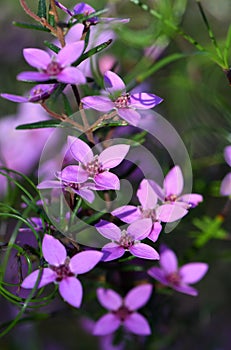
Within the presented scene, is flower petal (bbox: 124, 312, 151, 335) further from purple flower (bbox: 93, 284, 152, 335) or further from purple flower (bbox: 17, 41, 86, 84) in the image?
purple flower (bbox: 17, 41, 86, 84)

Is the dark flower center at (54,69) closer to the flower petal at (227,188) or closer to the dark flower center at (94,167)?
the dark flower center at (94,167)

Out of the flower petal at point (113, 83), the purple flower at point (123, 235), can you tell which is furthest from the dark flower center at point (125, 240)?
the flower petal at point (113, 83)

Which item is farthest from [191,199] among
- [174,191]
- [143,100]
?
[143,100]

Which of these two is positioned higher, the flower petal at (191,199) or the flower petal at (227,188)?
the flower petal at (191,199)

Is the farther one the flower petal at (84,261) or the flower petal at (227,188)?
the flower petal at (227,188)

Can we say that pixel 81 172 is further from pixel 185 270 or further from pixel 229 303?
pixel 229 303

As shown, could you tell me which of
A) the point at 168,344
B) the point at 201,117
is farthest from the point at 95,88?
the point at 168,344

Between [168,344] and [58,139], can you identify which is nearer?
[168,344]
